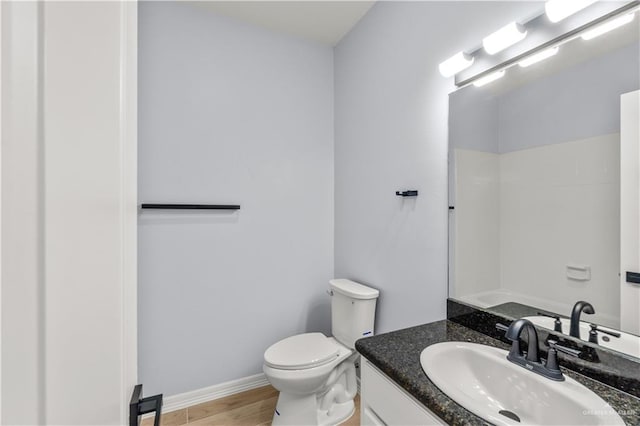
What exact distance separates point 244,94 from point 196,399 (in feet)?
6.70

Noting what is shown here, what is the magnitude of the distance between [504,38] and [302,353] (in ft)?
5.80

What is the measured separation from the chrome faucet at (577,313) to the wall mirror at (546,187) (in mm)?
16

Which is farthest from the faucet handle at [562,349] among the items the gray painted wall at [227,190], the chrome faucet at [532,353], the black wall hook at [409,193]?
the gray painted wall at [227,190]

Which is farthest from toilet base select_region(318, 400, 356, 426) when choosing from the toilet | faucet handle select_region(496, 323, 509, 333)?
faucet handle select_region(496, 323, 509, 333)

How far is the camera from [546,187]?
1080 millimetres

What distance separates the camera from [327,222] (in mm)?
2406

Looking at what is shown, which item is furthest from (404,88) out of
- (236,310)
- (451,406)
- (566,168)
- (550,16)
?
(236,310)

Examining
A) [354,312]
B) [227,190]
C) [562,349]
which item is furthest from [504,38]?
[227,190]

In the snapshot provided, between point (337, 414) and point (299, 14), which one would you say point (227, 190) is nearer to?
point (299, 14)

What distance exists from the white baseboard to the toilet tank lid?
0.86 m

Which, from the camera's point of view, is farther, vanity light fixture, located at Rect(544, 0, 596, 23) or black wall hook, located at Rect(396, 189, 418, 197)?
black wall hook, located at Rect(396, 189, 418, 197)

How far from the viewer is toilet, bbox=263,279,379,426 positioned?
1.62 meters

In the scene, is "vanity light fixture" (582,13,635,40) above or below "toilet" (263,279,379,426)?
above

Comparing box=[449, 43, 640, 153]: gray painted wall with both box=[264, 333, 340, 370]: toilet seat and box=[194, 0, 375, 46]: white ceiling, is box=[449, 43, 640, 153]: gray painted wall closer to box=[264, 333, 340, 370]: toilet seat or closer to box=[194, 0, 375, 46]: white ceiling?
box=[194, 0, 375, 46]: white ceiling
